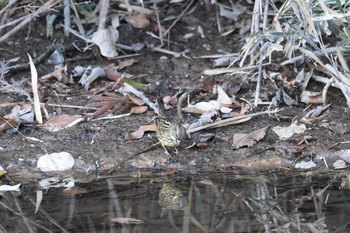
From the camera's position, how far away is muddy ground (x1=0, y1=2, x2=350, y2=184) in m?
5.50

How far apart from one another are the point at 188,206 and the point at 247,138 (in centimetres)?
103

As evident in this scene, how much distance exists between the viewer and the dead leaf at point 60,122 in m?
5.83

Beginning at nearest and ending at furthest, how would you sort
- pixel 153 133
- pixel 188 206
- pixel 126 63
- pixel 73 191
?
1. pixel 188 206
2. pixel 73 191
3. pixel 153 133
4. pixel 126 63

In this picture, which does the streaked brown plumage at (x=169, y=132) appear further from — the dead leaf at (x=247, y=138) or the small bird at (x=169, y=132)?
the dead leaf at (x=247, y=138)

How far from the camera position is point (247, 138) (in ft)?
18.6

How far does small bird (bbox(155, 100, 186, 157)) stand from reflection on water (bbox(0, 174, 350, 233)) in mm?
258

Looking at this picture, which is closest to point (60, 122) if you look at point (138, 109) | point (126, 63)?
point (138, 109)

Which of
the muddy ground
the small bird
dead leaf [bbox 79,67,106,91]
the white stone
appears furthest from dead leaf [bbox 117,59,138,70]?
the white stone

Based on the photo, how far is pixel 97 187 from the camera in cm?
518

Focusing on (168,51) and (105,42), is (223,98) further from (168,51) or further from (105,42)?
(105,42)

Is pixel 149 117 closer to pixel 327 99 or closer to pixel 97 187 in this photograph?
pixel 97 187

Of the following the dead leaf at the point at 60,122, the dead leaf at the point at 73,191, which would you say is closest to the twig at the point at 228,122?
the dead leaf at the point at 60,122

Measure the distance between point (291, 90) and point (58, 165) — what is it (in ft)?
6.77

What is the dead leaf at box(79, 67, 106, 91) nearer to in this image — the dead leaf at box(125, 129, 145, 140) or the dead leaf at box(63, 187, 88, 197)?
the dead leaf at box(125, 129, 145, 140)
